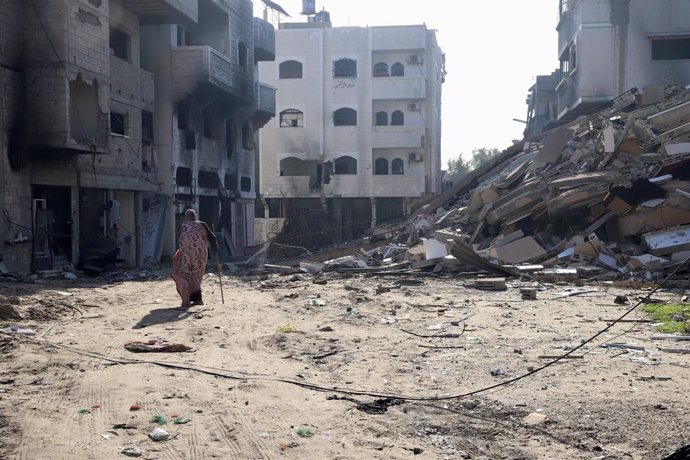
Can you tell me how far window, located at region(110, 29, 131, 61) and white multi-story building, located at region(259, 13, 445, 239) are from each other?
20641 mm

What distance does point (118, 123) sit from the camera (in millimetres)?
22125

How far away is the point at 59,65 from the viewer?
17.2 metres

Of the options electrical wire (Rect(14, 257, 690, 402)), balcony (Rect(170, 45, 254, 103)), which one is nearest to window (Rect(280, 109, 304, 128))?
balcony (Rect(170, 45, 254, 103))

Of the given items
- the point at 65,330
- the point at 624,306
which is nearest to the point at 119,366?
the point at 65,330

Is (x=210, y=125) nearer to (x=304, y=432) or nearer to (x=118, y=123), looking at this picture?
(x=118, y=123)

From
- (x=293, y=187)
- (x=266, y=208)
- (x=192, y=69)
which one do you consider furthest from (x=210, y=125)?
(x=266, y=208)

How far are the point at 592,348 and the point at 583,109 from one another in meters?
27.4

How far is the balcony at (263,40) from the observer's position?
32.9 m

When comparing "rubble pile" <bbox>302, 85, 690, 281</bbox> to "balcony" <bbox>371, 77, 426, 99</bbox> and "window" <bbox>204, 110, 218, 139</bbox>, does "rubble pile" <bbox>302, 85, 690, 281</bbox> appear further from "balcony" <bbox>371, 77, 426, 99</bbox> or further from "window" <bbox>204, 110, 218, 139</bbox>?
"balcony" <bbox>371, 77, 426, 99</bbox>

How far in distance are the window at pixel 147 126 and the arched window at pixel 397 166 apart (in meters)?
21.6

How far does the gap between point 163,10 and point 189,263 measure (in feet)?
46.5

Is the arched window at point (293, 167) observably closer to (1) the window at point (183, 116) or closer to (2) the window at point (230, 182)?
(2) the window at point (230, 182)

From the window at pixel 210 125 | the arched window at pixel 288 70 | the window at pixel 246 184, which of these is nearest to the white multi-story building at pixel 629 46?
the window at pixel 246 184

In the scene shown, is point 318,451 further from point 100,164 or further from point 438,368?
point 100,164
